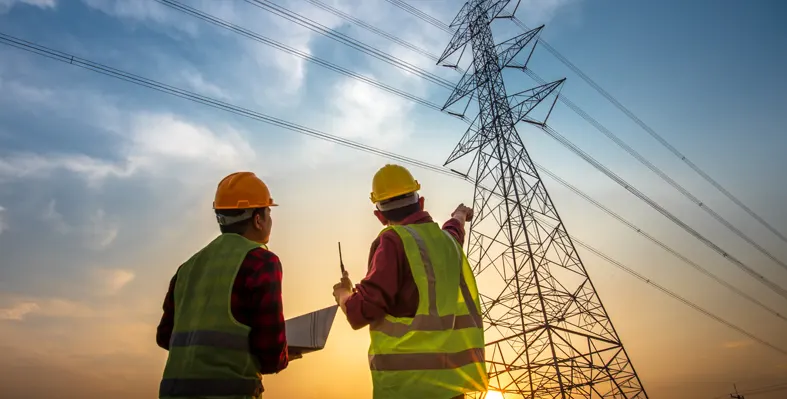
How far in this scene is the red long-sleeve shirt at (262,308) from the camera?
1.84m

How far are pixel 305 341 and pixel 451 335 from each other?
0.73 metres

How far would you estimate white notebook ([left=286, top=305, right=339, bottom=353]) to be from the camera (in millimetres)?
2131

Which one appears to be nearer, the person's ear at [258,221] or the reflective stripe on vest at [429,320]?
the reflective stripe on vest at [429,320]

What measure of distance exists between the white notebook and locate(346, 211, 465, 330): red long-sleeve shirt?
0.13 metres

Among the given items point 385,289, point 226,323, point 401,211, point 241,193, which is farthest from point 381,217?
point 226,323

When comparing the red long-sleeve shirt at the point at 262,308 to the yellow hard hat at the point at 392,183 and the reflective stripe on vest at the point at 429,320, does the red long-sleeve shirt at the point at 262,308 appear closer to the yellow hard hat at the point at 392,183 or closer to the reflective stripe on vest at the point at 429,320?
the reflective stripe on vest at the point at 429,320

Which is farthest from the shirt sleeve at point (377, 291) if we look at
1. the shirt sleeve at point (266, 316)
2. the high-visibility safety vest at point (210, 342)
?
the high-visibility safety vest at point (210, 342)

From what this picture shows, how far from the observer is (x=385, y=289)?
2082mm

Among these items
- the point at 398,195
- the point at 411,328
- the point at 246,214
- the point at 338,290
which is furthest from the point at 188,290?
the point at 398,195

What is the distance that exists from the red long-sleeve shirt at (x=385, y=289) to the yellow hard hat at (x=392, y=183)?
365mm

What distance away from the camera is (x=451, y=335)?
6.79 ft

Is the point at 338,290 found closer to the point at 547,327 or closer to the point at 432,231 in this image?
the point at 432,231

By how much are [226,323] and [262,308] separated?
0.15m

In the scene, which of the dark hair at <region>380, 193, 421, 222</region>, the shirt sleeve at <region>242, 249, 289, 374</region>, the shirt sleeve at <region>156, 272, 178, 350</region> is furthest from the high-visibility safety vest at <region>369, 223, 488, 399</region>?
the shirt sleeve at <region>156, 272, 178, 350</region>
